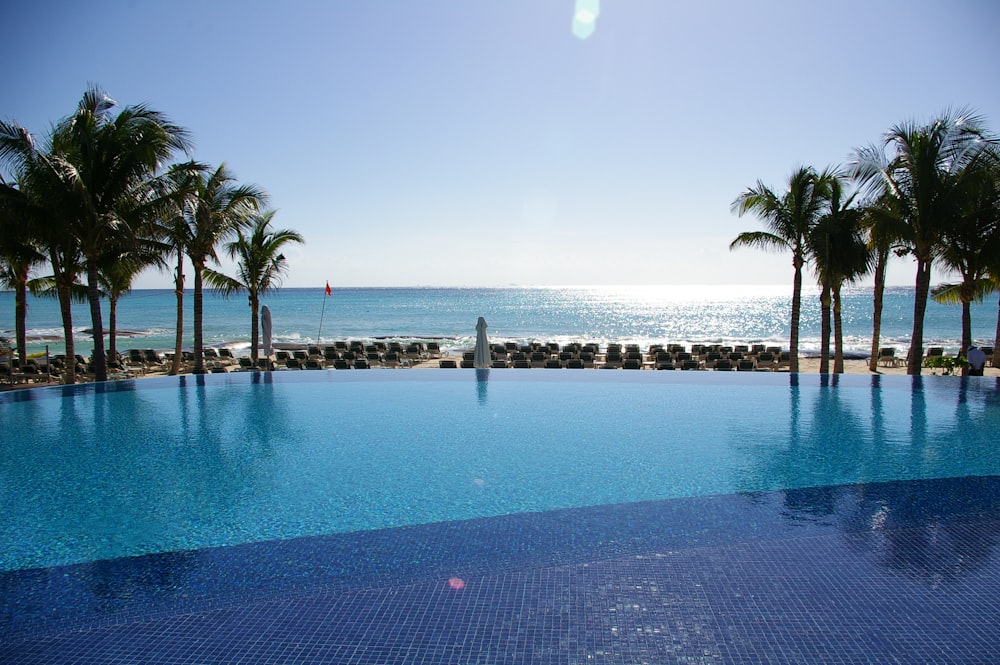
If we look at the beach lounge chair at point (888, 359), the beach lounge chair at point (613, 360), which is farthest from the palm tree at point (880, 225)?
the beach lounge chair at point (613, 360)

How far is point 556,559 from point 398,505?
1.93 metres

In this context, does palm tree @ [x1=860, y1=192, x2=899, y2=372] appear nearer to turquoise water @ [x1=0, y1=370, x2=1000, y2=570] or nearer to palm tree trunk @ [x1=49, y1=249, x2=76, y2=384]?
turquoise water @ [x1=0, y1=370, x2=1000, y2=570]

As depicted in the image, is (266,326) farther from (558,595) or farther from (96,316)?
(558,595)

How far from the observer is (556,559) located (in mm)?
4273

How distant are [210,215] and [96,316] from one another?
3208 millimetres

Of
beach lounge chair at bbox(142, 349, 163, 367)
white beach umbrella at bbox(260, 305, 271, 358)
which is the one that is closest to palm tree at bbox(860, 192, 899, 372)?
white beach umbrella at bbox(260, 305, 271, 358)

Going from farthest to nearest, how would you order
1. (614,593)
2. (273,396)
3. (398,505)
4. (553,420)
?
(273,396) < (553,420) < (398,505) < (614,593)

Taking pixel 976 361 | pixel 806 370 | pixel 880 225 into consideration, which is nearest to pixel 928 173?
pixel 880 225

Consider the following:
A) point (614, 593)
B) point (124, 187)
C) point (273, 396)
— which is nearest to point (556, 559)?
point (614, 593)

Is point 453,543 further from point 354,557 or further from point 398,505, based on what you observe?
point 398,505

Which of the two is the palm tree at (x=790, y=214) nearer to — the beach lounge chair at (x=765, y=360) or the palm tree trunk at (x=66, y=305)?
the beach lounge chair at (x=765, y=360)

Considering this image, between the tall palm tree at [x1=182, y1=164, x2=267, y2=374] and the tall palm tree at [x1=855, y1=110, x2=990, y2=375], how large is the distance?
46.5ft

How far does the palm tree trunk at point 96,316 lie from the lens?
12.0 m

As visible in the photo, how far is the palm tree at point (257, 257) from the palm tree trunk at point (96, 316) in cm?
392
